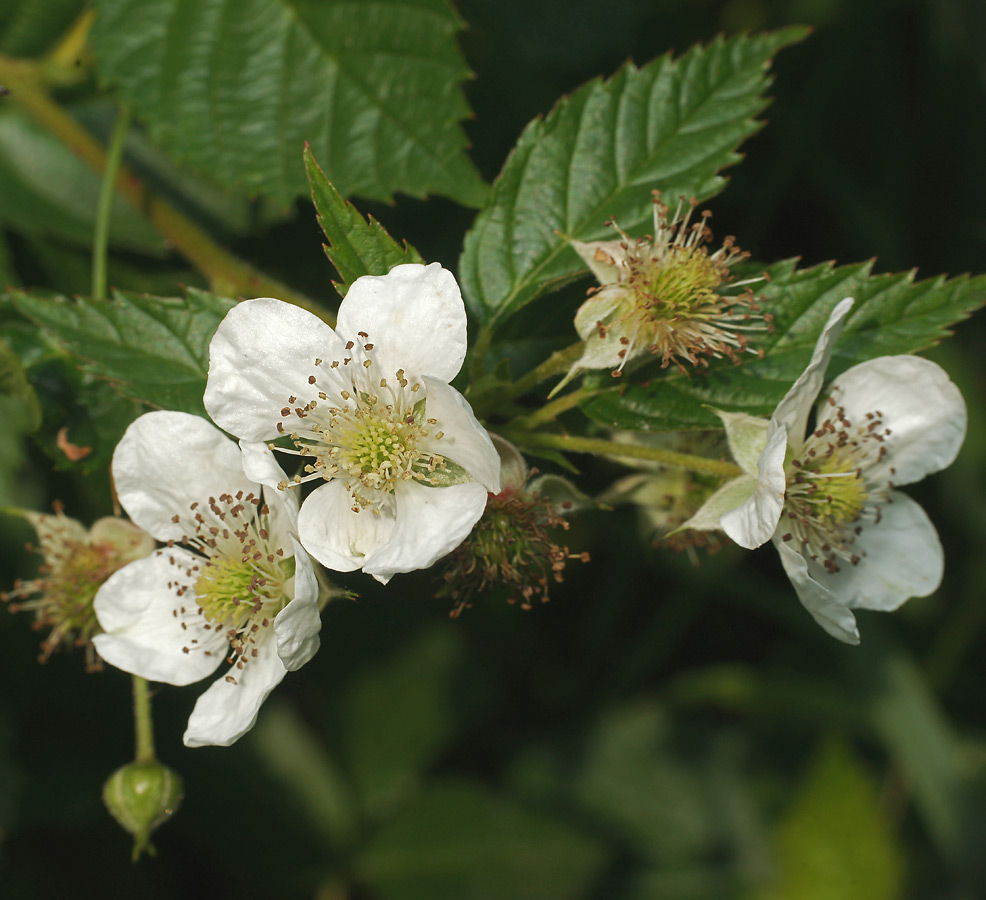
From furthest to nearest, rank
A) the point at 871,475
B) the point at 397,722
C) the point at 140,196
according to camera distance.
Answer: the point at 397,722, the point at 140,196, the point at 871,475

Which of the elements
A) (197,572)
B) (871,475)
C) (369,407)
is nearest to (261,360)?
(369,407)

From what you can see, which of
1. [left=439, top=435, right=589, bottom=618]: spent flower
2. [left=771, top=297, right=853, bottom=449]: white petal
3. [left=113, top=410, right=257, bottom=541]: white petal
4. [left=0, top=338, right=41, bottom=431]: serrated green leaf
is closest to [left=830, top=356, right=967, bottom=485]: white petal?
[left=771, top=297, right=853, bottom=449]: white petal

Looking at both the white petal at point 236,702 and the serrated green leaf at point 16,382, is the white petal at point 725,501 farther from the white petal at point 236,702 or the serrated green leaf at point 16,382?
the serrated green leaf at point 16,382

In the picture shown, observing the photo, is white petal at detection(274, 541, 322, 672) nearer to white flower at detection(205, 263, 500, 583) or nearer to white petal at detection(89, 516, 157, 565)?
white flower at detection(205, 263, 500, 583)

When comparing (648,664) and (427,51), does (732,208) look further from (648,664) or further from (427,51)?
(648,664)

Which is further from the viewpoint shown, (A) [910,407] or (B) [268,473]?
(A) [910,407]

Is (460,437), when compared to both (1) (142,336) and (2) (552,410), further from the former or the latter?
(1) (142,336)
